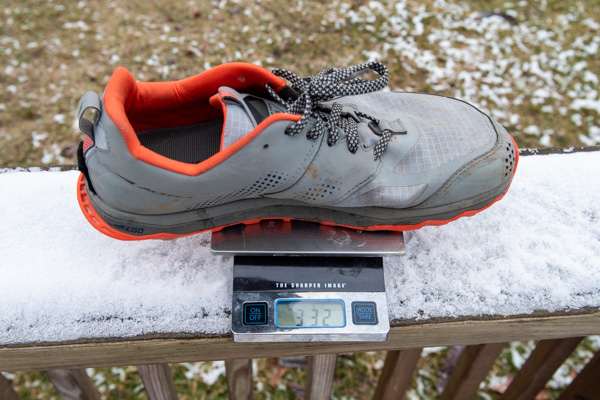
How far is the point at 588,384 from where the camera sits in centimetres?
130

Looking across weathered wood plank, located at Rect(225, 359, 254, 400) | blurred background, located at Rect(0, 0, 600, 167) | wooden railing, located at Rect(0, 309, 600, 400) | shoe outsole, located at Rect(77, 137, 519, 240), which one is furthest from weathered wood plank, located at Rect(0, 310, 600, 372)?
blurred background, located at Rect(0, 0, 600, 167)

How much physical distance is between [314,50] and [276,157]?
6.24 feet

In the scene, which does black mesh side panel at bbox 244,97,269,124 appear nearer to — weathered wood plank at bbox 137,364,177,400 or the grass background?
weathered wood plank at bbox 137,364,177,400

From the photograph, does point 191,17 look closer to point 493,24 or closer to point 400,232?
point 493,24

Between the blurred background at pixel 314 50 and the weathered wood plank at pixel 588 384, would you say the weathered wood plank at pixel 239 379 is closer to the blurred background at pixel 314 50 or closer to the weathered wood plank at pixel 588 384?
the weathered wood plank at pixel 588 384

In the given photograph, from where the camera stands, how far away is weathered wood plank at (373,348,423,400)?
1169 millimetres

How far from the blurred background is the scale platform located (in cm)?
154

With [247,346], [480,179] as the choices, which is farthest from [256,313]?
[480,179]

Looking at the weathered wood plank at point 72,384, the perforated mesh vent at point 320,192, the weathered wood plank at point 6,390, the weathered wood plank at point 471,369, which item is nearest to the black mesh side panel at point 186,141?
the perforated mesh vent at point 320,192

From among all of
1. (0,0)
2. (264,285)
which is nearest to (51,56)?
(0,0)

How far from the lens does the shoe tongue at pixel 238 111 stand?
35.0 inches

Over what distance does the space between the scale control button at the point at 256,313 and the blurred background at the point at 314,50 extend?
161 cm

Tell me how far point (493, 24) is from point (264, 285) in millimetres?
2574

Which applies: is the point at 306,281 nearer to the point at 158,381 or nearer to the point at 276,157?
the point at 276,157
